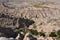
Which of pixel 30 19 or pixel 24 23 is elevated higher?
pixel 24 23

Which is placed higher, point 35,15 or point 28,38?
point 28,38

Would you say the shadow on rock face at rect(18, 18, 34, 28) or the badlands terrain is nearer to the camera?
the badlands terrain

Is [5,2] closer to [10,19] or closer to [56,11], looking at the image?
[56,11]

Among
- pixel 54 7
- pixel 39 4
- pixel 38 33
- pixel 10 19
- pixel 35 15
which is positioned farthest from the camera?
pixel 39 4

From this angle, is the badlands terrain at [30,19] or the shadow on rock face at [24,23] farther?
the shadow on rock face at [24,23]

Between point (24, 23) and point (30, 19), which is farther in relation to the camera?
point (30, 19)

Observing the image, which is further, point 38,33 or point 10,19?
point 10,19

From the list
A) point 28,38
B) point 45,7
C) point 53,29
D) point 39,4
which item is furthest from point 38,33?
point 39,4

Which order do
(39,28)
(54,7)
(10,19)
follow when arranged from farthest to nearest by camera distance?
(54,7), (10,19), (39,28)
